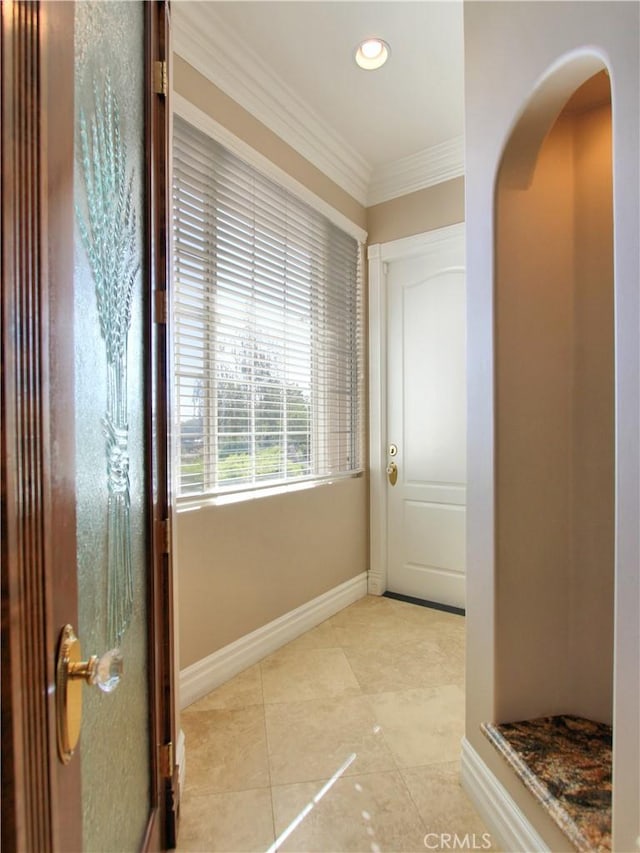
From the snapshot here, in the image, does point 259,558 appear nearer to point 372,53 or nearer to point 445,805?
point 445,805

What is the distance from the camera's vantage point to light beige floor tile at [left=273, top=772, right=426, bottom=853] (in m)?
1.25

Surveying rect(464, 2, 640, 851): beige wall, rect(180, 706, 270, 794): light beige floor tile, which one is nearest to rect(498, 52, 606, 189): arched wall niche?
rect(464, 2, 640, 851): beige wall

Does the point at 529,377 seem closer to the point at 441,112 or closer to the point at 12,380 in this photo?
the point at 12,380

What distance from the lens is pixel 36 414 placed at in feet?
1.39

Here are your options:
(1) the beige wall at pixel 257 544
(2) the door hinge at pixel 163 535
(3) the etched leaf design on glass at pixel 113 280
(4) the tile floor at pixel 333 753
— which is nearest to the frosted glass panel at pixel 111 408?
(3) the etched leaf design on glass at pixel 113 280

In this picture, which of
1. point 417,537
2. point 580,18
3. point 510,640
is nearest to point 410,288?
point 417,537

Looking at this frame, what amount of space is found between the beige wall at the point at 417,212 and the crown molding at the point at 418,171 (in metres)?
0.04

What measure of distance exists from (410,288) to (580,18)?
207 centimetres

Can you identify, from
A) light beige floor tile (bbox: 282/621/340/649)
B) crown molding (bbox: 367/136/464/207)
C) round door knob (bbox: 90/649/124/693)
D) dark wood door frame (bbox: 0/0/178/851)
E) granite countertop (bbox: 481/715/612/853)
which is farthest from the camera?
crown molding (bbox: 367/136/464/207)

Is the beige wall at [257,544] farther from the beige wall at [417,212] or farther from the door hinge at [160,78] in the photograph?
the door hinge at [160,78]

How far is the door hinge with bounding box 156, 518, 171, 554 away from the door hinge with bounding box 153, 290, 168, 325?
1.89 ft

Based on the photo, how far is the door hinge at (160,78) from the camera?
1.17 meters

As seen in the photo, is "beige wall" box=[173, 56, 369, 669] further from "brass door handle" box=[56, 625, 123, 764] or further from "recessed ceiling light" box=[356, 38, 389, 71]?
"brass door handle" box=[56, 625, 123, 764]

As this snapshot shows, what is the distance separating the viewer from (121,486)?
0.88 metres
